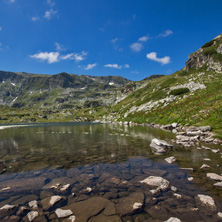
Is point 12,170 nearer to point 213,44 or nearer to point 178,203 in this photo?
point 178,203

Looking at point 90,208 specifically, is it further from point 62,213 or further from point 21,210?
point 21,210

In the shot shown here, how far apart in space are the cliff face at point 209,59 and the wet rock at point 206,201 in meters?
129

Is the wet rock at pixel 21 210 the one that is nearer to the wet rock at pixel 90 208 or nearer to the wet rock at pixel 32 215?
the wet rock at pixel 32 215

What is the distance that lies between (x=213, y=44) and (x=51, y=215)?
195 m

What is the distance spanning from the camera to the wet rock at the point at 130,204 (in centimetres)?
780

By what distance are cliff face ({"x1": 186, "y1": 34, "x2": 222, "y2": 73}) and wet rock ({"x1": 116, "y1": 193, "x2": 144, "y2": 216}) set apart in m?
131

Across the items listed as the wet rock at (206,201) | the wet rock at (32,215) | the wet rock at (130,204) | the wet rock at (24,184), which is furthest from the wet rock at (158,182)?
the wet rock at (24,184)

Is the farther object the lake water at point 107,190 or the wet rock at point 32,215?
the lake water at point 107,190

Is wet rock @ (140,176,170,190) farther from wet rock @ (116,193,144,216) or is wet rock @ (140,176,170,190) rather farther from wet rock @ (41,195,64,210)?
wet rock @ (41,195,64,210)

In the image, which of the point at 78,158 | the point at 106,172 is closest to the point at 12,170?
the point at 78,158

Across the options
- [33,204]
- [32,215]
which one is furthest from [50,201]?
[32,215]

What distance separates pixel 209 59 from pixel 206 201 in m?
157

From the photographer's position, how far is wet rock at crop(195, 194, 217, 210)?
7999mm

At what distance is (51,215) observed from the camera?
747cm
